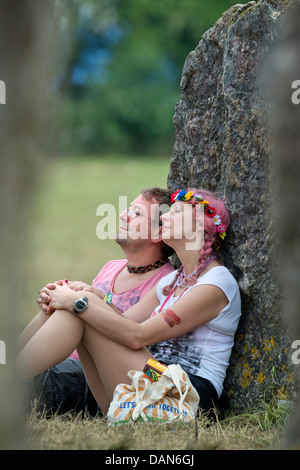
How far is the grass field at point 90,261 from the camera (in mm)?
2084

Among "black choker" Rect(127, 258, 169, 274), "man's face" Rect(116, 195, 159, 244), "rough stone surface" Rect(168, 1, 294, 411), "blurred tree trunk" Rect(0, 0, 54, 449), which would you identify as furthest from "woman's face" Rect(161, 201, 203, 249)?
"blurred tree trunk" Rect(0, 0, 54, 449)

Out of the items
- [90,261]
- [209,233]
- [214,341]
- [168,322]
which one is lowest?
[90,261]

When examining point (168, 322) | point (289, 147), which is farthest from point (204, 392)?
point (289, 147)

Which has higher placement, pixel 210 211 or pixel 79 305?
pixel 210 211

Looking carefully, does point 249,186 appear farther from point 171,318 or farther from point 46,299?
point 46,299

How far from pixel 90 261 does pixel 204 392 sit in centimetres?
687

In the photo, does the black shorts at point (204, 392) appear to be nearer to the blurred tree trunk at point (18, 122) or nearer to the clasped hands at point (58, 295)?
the clasped hands at point (58, 295)

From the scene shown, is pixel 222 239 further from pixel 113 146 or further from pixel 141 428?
pixel 113 146

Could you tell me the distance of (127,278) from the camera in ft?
12.3

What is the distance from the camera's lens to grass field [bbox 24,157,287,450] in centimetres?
208
